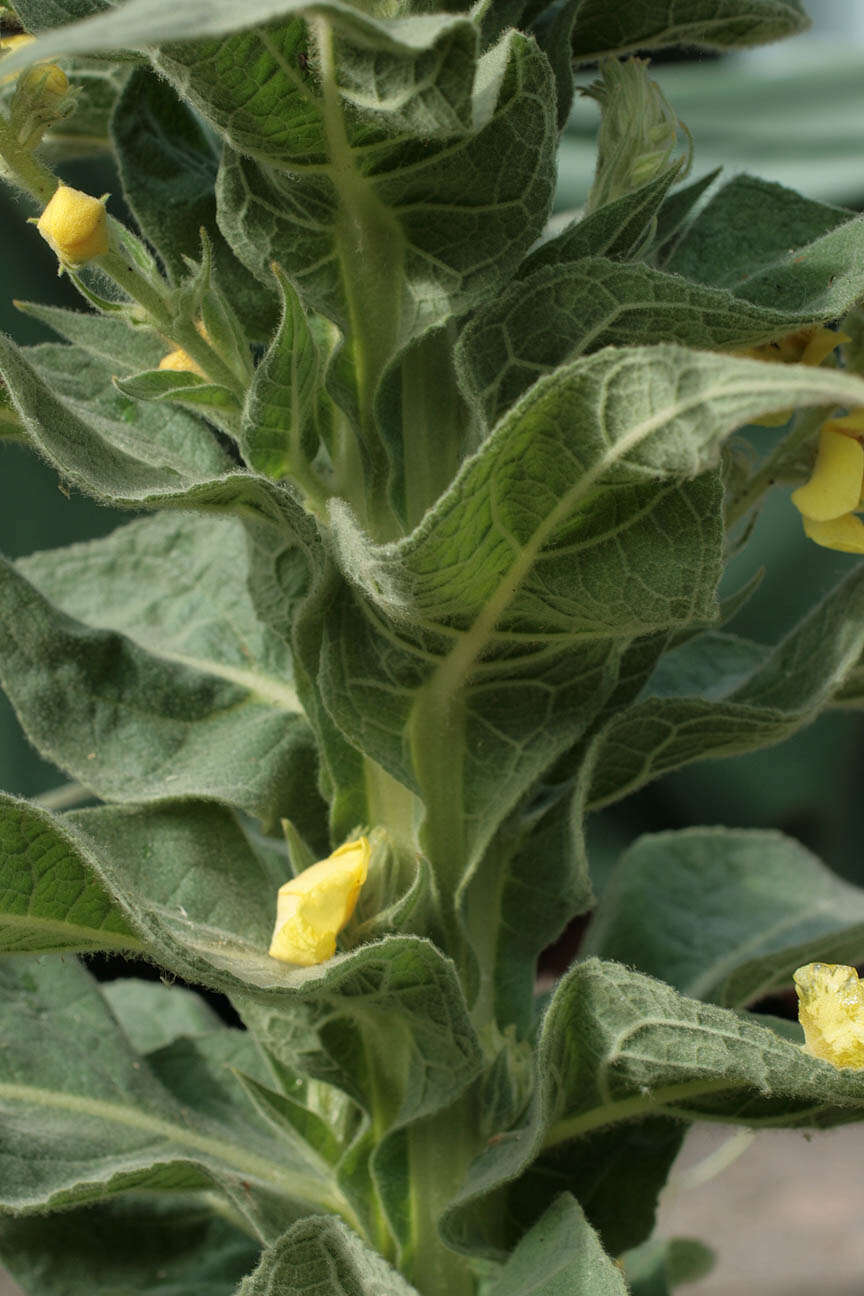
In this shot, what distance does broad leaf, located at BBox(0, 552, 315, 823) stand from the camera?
70 cm

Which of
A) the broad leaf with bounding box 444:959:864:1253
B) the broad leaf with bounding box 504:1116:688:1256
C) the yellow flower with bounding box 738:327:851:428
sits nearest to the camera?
the broad leaf with bounding box 444:959:864:1253

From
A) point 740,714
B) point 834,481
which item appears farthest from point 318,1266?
point 834,481

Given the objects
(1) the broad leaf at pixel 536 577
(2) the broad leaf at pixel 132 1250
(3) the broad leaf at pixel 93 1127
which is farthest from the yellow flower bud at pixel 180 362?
(2) the broad leaf at pixel 132 1250

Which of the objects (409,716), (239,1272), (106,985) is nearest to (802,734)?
(106,985)

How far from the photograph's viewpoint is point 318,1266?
24.2 inches

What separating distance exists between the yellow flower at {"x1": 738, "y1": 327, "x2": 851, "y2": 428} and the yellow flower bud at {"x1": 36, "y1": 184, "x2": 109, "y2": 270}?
29cm

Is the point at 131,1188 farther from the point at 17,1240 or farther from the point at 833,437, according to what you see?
the point at 833,437

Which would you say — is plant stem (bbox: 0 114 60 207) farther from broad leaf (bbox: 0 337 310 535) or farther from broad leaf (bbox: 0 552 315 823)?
broad leaf (bbox: 0 552 315 823)

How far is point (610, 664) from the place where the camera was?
0.64 m

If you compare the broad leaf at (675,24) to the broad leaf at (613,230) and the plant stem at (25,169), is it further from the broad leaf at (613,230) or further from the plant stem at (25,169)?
the plant stem at (25,169)

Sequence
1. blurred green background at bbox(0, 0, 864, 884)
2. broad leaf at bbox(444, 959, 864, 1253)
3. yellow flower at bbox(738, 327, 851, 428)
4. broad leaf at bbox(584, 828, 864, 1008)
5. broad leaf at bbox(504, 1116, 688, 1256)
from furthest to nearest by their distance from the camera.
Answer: blurred green background at bbox(0, 0, 864, 884) → broad leaf at bbox(584, 828, 864, 1008) → broad leaf at bbox(504, 1116, 688, 1256) → yellow flower at bbox(738, 327, 851, 428) → broad leaf at bbox(444, 959, 864, 1253)

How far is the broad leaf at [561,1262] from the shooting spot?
0.55 meters

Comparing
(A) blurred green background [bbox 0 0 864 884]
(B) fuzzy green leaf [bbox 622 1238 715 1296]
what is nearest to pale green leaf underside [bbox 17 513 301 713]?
(B) fuzzy green leaf [bbox 622 1238 715 1296]

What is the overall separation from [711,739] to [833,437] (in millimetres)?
158
